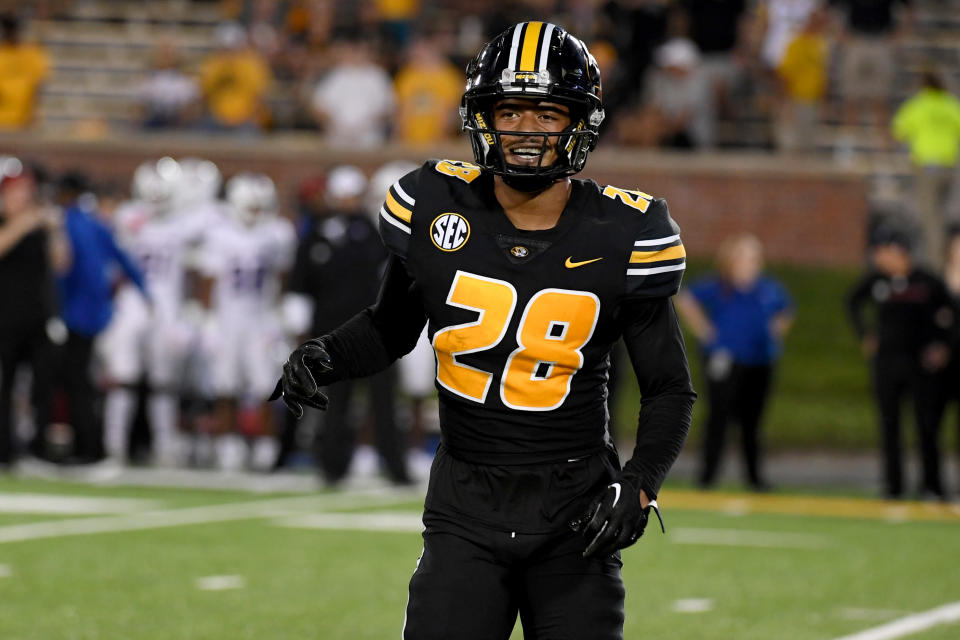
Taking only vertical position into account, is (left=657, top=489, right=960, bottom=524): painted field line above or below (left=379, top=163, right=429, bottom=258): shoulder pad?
below

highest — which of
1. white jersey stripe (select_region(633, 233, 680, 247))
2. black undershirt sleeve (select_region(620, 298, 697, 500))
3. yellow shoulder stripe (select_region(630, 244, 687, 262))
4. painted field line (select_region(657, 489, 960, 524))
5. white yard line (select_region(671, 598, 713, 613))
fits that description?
white jersey stripe (select_region(633, 233, 680, 247))

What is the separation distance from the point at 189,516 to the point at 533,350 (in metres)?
6.58

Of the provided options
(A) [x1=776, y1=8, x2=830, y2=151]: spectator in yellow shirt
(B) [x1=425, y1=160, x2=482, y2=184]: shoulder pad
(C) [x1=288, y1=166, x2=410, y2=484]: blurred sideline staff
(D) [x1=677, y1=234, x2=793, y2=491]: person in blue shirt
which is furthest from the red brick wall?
(B) [x1=425, y1=160, x2=482, y2=184]: shoulder pad

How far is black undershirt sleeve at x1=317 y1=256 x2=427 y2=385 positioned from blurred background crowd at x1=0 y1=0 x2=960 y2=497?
7.52 meters

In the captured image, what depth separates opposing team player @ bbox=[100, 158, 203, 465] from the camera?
13.6 meters

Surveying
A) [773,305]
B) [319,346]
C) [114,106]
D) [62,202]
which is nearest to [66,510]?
[62,202]

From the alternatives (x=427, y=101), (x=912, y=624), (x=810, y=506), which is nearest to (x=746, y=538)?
(x=810, y=506)

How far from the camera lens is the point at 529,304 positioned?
388 cm

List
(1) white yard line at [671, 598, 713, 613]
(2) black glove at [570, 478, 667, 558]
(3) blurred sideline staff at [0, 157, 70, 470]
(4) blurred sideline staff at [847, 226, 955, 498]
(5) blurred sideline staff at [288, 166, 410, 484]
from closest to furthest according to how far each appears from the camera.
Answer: (2) black glove at [570, 478, 667, 558] → (1) white yard line at [671, 598, 713, 613] → (5) blurred sideline staff at [288, 166, 410, 484] → (3) blurred sideline staff at [0, 157, 70, 470] → (4) blurred sideline staff at [847, 226, 955, 498]

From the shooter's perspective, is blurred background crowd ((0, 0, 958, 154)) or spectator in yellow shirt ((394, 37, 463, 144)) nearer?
spectator in yellow shirt ((394, 37, 463, 144))

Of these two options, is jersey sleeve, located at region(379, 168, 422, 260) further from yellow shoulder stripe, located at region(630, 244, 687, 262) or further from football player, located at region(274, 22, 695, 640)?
yellow shoulder stripe, located at region(630, 244, 687, 262)

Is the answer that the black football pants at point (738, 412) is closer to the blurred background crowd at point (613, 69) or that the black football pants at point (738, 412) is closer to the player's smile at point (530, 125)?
the blurred background crowd at point (613, 69)

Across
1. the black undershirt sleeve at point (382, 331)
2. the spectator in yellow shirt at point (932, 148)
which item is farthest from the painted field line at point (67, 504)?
the spectator in yellow shirt at point (932, 148)

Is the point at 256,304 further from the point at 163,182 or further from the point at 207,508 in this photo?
the point at 207,508
